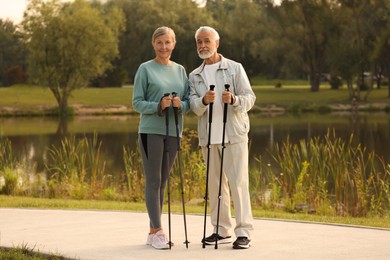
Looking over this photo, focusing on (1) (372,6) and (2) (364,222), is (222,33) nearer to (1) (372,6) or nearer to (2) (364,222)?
(1) (372,6)

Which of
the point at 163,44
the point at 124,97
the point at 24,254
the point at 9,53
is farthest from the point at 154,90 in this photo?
the point at 9,53

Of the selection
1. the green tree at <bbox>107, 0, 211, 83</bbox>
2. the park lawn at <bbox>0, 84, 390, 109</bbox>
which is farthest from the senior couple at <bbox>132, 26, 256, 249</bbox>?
the green tree at <bbox>107, 0, 211, 83</bbox>

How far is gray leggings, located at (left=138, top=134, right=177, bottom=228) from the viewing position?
7.19m

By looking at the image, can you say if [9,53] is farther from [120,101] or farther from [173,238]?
[173,238]

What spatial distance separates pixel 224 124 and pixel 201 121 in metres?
0.36

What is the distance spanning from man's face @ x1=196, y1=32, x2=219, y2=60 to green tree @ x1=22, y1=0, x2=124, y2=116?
147 feet

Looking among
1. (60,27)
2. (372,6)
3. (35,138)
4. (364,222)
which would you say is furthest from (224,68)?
(372,6)

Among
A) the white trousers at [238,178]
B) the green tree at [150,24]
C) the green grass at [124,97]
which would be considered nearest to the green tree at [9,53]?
the green tree at [150,24]

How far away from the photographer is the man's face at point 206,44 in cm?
707

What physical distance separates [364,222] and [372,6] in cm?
5035

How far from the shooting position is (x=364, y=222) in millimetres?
9523

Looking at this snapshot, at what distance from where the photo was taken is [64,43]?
5200 cm

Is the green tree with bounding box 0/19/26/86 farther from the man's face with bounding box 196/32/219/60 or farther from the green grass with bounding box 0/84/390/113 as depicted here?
the man's face with bounding box 196/32/219/60

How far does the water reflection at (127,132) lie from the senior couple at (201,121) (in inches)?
443
